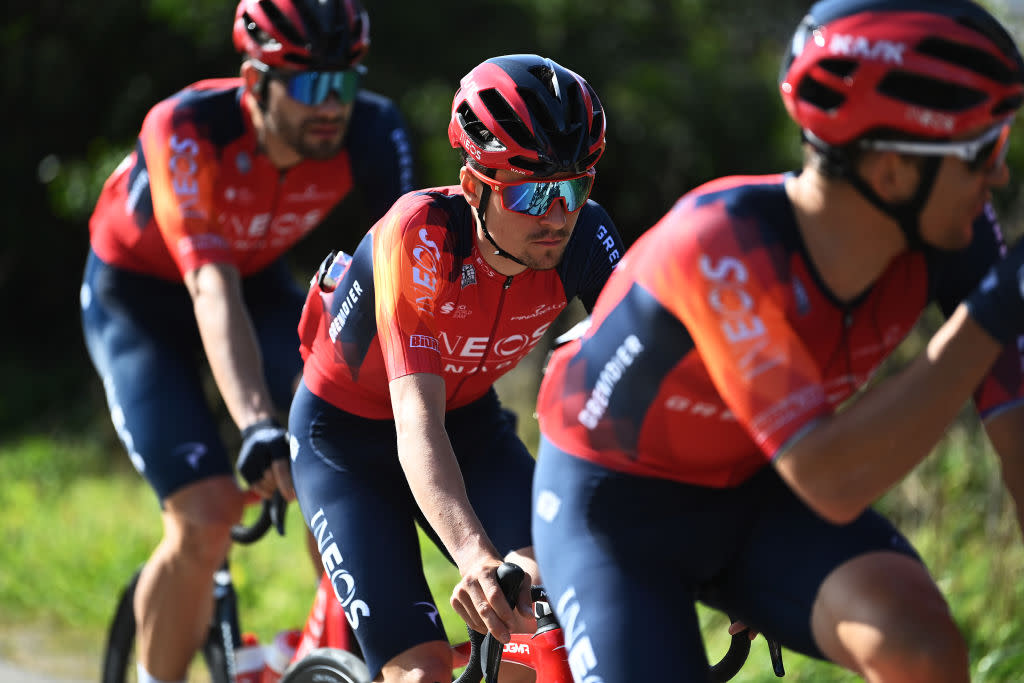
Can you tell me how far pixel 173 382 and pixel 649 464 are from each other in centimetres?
258

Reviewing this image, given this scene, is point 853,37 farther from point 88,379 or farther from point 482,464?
point 88,379

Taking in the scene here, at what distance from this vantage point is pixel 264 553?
25.3 feet

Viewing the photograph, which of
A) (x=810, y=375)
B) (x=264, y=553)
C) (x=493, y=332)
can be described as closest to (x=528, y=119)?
(x=493, y=332)

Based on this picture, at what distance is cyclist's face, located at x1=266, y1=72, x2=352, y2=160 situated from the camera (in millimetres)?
4508

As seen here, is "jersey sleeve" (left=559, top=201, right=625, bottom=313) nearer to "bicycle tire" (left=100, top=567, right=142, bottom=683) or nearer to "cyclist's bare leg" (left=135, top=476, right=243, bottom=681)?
"cyclist's bare leg" (left=135, top=476, right=243, bottom=681)

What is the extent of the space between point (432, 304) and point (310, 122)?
171 cm

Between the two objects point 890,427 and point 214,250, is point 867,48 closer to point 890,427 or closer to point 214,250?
point 890,427

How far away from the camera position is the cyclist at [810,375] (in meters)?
2.13

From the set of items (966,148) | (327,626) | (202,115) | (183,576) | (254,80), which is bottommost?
(183,576)

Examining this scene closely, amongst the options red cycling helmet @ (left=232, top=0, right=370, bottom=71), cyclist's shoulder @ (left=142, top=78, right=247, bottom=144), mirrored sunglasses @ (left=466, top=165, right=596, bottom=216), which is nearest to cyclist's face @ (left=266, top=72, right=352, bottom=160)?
red cycling helmet @ (left=232, top=0, right=370, bottom=71)

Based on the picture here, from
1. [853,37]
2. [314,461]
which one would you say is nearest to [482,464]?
[314,461]

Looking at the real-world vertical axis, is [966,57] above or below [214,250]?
above

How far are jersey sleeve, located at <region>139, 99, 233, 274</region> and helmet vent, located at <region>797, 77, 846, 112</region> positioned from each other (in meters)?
2.57

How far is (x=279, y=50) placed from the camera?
446 cm
